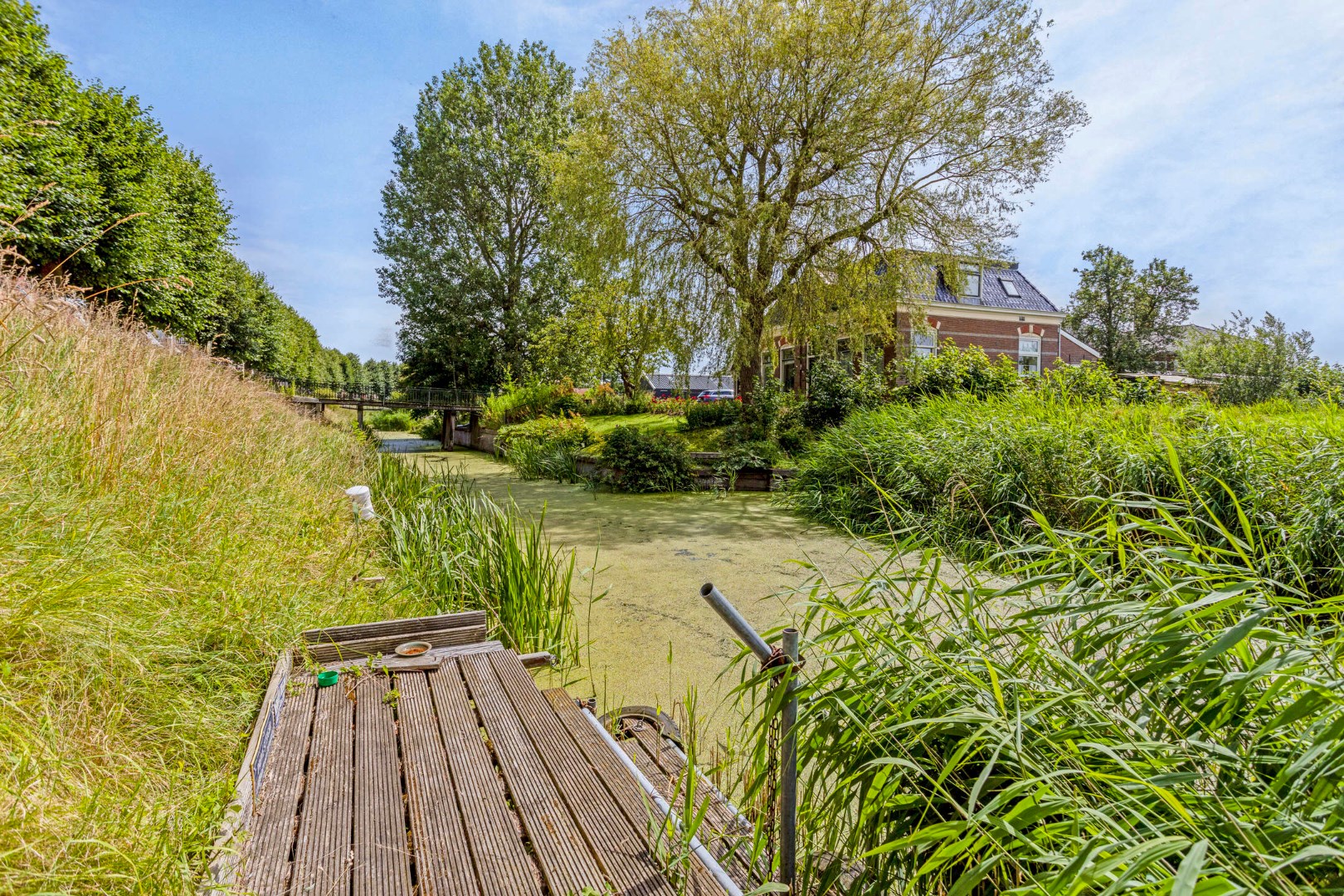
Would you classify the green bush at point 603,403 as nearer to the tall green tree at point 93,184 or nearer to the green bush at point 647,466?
the green bush at point 647,466

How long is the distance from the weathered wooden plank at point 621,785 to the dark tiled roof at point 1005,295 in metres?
17.4

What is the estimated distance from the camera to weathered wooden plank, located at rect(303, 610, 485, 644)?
207 cm

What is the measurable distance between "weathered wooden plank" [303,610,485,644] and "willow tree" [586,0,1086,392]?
7074 millimetres

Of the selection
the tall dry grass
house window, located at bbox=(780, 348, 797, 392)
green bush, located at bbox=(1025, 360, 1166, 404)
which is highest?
house window, located at bbox=(780, 348, 797, 392)

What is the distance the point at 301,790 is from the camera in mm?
1343

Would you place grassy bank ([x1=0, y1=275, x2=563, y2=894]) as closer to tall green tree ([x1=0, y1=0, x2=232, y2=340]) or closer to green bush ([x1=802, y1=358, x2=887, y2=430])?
tall green tree ([x1=0, y1=0, x2=232, y2=340])

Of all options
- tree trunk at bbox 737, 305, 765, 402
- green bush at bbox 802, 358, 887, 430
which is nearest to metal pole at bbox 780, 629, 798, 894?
green bush at bbox 802, 358, 887, 430

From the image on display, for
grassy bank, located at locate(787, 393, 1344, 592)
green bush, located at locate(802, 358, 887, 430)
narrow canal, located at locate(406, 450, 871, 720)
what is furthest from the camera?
green bush, located at locate(802, 358, 887, 430)

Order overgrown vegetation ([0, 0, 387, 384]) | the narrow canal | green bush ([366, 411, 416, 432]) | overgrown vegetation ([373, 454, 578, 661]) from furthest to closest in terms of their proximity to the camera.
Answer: green bush ([366, 411, 416, 432]) < overgrown vegetation ([0, 0, 387, 384]) < overgrown vegetation ([373, 454, 578, 661]) < the narrow canal

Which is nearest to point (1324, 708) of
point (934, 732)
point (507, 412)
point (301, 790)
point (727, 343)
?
point (934, 732)

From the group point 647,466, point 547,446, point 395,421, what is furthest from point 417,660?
point 395,421

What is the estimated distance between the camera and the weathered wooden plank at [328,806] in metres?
1.09

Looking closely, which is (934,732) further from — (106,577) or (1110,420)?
(1110,420)

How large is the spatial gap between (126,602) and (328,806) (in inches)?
32.0
